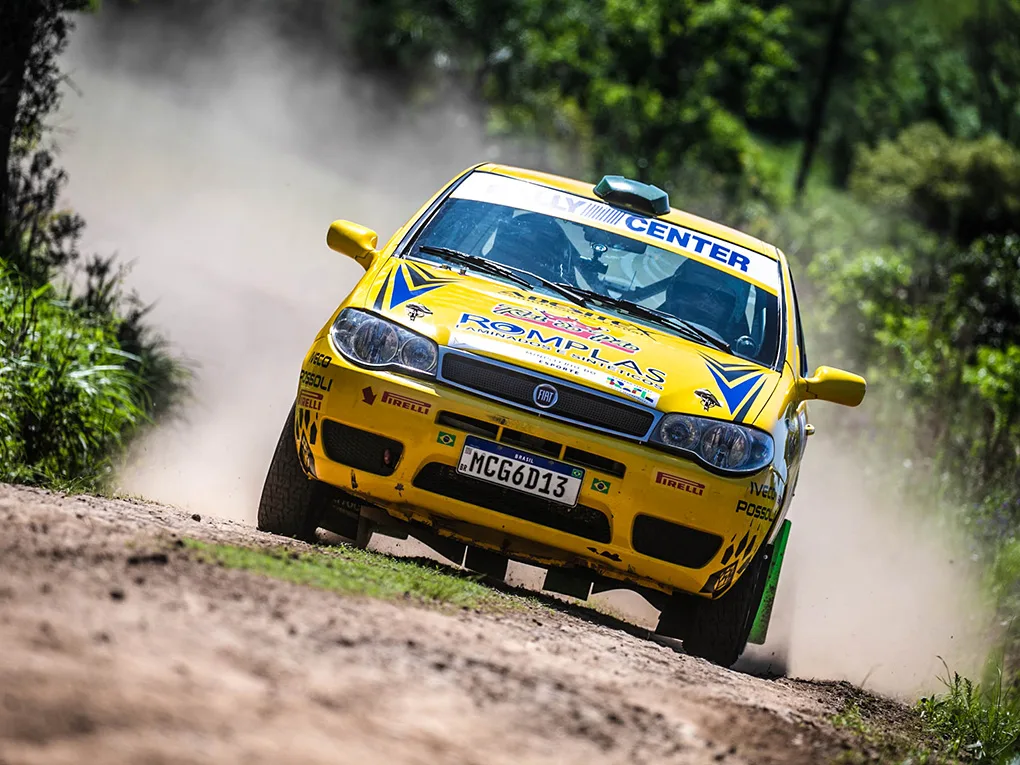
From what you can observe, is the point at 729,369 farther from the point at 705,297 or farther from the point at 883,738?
the point at 883,738

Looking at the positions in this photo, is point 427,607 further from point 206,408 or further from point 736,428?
point 206,408

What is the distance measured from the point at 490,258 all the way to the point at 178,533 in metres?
2.08

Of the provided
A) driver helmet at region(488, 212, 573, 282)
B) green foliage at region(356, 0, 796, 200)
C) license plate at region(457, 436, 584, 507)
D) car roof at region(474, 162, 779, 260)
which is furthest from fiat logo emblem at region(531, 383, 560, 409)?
green foliage at region(356, 0, 796, 200)

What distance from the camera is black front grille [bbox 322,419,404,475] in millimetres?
5566

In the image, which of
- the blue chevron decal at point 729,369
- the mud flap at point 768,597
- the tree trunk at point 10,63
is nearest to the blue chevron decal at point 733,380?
the blue chevron decal at point 729,369

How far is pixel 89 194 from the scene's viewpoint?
53.7 ft

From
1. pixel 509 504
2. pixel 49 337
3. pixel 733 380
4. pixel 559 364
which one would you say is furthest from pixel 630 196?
pixel 49 337

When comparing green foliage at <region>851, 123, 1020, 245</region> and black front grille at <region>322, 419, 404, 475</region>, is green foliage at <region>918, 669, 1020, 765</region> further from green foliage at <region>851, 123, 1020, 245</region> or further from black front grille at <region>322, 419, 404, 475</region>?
green foliage at <region>851, 123, 1020, 245</region>

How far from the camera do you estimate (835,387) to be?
632cm

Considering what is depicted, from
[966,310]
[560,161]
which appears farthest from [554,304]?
[560,161]

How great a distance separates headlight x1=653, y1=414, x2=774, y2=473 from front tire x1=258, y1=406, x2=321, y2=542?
147 centimetres

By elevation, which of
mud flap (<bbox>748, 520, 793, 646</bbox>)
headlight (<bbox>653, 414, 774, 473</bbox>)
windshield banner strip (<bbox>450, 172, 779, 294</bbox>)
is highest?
windshield banner strip (<bbox>450, 172, 779, 294</bbox>)

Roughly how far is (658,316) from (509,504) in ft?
4.23

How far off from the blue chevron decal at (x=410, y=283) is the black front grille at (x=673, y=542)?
4.19 feet
